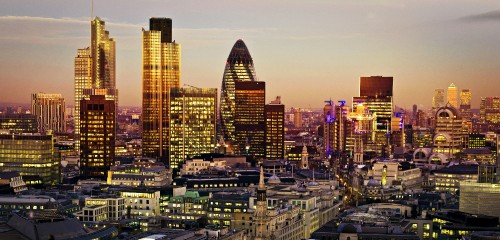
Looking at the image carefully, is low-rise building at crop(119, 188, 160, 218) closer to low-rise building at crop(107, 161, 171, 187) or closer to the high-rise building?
low-rise building at crop(107, 161, 171, 187)

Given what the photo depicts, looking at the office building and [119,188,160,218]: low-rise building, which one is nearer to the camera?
the office building

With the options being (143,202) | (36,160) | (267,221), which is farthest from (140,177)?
(267,221)

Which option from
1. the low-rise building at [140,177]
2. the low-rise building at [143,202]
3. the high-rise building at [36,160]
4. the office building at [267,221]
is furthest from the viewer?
the high-rise building at [36,160]

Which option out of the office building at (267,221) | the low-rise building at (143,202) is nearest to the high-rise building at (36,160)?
the low-rise building at (143,202)

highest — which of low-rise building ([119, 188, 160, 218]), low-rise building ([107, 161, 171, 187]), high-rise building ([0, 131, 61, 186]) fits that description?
high-rise building ([0, 131, 61, 186])

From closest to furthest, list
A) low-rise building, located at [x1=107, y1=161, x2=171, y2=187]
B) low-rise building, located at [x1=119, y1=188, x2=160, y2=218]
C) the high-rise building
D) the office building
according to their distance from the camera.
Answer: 1. the office building
2. low-rise building, located at [x1=119, y1=188, x2=160, y2=218]
3. low-rise building, located at [x1=107, y1=161, x2=171, y2=187]
4. the high-rise building

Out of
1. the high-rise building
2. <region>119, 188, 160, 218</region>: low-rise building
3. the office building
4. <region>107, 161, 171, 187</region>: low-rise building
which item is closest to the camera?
the office building

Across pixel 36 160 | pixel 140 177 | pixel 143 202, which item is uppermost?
pixel 36 160

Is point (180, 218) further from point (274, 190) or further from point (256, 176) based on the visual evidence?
point (256, 176)

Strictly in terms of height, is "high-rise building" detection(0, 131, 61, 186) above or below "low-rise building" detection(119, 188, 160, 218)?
above

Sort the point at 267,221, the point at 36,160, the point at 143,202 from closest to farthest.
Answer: the point at 267,221
the point at 143,202
the point at 36,160

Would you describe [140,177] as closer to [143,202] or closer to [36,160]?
[36,160]

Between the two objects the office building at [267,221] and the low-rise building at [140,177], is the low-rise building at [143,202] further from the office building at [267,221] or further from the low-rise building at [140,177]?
the office building at [267,221]

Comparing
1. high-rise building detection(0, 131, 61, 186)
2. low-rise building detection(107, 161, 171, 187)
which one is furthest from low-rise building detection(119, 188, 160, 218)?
high-rise building detection(0, 131, 61, 186)
